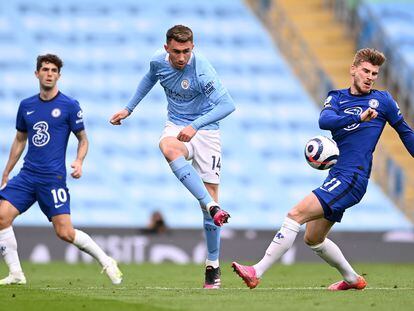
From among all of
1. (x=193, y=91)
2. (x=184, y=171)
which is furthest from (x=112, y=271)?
(x=193, y=91)

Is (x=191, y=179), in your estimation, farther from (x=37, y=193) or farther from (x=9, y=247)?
(x=9, y=247)

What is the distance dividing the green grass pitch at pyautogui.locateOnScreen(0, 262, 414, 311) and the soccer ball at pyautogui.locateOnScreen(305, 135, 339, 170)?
3.56ft

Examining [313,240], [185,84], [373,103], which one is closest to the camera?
[373,103]

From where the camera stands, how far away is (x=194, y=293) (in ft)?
34.1

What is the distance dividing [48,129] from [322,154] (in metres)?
2.81

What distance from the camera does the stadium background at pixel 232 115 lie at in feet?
65.3

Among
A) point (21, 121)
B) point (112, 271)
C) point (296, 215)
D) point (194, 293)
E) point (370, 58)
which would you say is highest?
point (370, 58)

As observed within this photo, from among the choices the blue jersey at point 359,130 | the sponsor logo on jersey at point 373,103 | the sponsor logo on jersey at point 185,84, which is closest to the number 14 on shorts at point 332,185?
the blue jersey at point 359,130

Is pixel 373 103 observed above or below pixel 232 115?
above

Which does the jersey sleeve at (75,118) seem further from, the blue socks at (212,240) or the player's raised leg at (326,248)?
the player's raised leg at (326,248)

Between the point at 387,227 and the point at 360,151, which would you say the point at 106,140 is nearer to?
the point at 387,227

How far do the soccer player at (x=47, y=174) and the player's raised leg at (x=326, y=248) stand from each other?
80.3 inches

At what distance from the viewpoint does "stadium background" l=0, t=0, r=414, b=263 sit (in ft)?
65.3

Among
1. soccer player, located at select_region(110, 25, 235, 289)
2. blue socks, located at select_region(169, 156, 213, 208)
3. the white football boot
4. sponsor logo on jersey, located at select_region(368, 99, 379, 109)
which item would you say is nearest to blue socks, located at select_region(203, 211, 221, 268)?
soccer player, located at select_region(110, 25, 235, 289)
